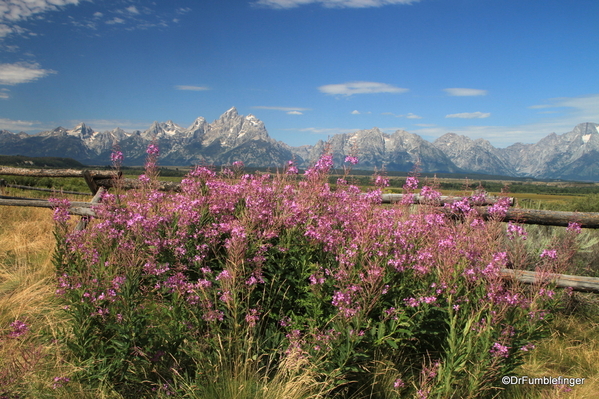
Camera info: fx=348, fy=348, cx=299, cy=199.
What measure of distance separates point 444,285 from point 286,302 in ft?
5.12

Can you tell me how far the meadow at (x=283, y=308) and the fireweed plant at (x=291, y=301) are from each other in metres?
0.02

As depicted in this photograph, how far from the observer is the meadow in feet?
9.37

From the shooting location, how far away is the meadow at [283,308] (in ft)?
9.37

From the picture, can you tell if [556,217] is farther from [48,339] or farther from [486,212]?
[48,339]

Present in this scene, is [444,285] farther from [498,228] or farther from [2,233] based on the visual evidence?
[2,233]

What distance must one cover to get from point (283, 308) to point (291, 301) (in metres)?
0.11

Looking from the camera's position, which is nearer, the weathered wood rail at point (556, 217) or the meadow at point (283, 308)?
the meadow at point (283, 308)

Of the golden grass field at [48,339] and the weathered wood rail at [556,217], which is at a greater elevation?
the weathered wood rail at [556,217]

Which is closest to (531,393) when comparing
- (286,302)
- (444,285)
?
(444,285)

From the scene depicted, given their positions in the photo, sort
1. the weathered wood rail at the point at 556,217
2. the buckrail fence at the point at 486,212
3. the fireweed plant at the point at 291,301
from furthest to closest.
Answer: the weathered wood rail at the point at 556,217
the buckrail fence at the point at 486,212
the fireweed plant at the point at 291,301

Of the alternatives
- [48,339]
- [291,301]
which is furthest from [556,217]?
[48,339]

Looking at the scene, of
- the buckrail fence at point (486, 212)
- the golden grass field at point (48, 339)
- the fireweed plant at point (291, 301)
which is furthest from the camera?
the buckrail fence at point (486, 212)

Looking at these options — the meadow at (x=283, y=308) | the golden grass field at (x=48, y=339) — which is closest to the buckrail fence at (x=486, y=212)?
the meadow at (x=283, y=308)

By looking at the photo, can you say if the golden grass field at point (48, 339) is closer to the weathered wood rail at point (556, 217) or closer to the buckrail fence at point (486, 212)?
the buckrail fence at point (486, 212)
